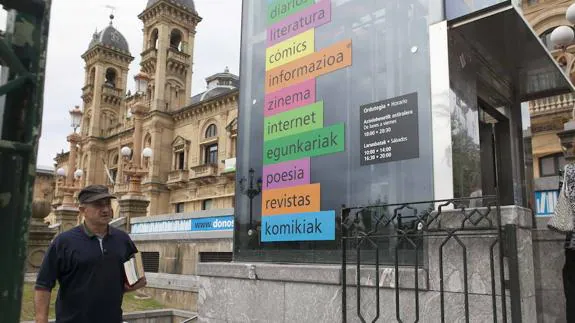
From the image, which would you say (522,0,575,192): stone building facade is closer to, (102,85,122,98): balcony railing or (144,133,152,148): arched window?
(144,133,152,148): arched window

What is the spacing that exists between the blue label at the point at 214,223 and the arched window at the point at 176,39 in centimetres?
3360

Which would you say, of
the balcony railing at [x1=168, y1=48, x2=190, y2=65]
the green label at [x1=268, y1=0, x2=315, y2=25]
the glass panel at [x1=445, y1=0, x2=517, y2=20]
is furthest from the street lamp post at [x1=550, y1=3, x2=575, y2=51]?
the balcony railing at [x1=168, y1=48, x2=190, y2=65]

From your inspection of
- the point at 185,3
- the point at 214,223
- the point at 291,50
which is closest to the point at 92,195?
the point at 291,50

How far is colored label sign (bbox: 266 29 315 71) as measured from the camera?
6.68 m

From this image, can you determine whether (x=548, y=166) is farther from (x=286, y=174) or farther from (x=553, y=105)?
(x=286, y=174)

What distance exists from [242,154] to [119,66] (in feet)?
177

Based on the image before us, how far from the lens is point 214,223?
46.4ft

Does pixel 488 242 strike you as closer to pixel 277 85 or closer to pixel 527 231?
pixel 527 231

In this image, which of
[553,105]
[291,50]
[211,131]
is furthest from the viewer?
[211,131]

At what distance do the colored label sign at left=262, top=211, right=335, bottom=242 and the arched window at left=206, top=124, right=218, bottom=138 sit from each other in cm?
3295

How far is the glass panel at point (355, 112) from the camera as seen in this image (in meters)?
5.20

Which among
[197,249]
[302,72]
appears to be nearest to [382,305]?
[302,72]

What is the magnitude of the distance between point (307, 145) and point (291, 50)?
1.57m

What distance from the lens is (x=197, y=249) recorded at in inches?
559
